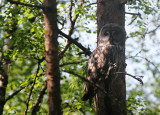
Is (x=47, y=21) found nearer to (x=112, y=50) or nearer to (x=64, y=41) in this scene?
(x=112, y=50)

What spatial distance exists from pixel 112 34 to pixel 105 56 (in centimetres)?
51

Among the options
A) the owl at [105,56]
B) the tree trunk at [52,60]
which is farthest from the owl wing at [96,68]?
the tree trunk at [52,60]

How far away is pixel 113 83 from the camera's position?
376 centimetres

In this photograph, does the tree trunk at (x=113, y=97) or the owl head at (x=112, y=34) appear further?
the owl head at (x=112, y=34)

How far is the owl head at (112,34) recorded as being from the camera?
4070mm

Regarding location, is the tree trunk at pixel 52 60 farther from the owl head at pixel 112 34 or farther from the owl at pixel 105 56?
the owl head at pixel 112 34

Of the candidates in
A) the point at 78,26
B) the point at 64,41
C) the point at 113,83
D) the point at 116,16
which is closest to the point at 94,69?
the point at 113,83

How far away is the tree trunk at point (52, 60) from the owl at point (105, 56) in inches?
49.6

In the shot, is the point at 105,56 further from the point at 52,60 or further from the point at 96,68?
the point at 52,60

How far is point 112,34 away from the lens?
13.5 ft

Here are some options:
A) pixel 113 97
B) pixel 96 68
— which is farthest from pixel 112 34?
pixel 113 97

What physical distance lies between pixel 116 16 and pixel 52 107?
250cm

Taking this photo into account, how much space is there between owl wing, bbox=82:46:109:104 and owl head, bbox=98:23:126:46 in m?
0.20

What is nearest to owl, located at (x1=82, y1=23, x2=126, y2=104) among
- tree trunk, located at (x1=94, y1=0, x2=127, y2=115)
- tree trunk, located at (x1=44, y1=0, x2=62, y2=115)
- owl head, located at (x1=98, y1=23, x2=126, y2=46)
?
owl head, located at (x1=98, y1=23, x2=126, y2=46)
